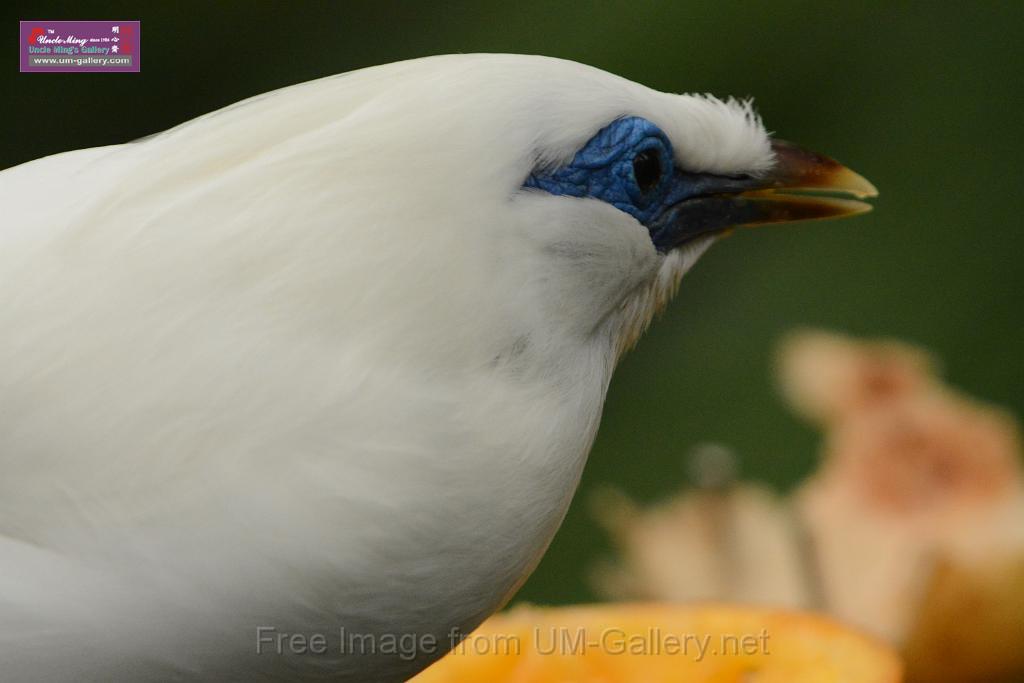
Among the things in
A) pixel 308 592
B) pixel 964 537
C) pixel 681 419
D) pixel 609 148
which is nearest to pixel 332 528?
pixel 308 592

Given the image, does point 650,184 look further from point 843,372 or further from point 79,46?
point 843,372

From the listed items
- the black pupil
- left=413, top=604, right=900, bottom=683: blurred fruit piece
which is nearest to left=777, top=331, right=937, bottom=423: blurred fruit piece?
left=413, top=604, right=900, bottom=683: blurred fruit piece

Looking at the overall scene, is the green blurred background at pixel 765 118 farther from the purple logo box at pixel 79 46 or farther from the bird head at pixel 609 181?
the bird head at pixel 609 181

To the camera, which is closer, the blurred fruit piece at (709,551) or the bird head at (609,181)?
the bird head at (609,181)

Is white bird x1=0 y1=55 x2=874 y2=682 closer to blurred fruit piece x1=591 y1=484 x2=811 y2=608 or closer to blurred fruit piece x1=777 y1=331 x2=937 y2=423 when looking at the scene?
blurred fruit piece x1=591 y1=484 x2=811 y2=608

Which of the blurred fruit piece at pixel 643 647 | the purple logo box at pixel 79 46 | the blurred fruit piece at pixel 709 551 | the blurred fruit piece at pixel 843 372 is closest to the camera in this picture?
the blurred fruit piece at pixel 643 647

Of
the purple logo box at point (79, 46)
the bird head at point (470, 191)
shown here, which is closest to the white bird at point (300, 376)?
the bird head at point (470, 191)

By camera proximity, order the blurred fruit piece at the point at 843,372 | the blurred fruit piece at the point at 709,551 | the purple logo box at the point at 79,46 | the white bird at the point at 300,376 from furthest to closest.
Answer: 1. the blurred fruit piece at the point at 843,372
2. the blurred fruit piece at the point at 709,551
3. the purple logo box at the point at 79,46
4. the white bird at the point at 300,376
